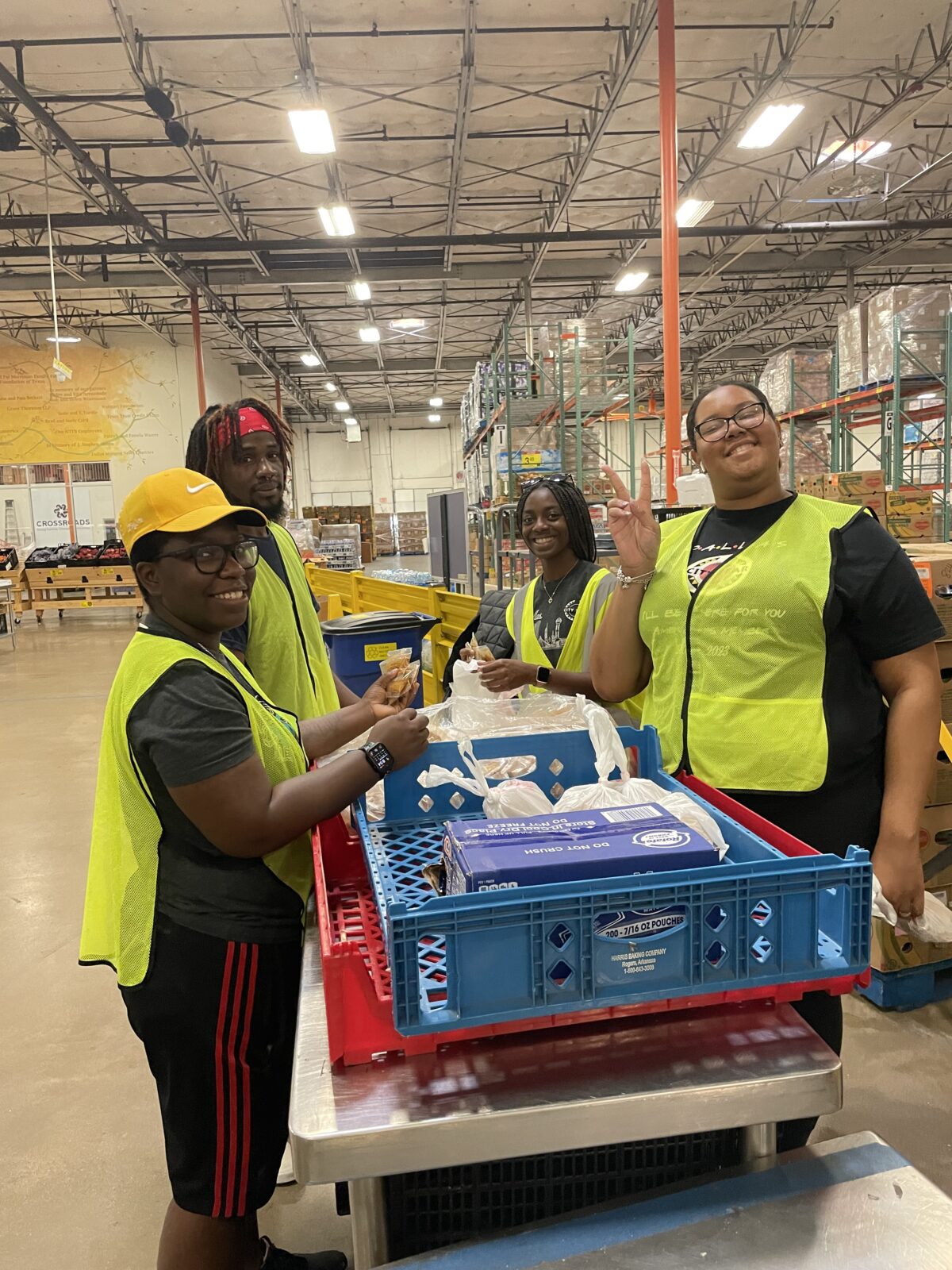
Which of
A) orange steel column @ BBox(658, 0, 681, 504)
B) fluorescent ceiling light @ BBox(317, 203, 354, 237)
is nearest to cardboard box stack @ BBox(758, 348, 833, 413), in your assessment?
orange steel column @ BBox(658, 0, 681, 504)

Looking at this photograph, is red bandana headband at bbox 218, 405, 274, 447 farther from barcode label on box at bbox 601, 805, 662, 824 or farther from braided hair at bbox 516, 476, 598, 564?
barcode label on box at bbox 601, 805, 662, 824

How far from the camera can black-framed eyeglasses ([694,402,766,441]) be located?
1.81 metres

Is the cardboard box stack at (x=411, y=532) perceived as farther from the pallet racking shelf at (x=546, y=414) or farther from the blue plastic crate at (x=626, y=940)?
the blue plastic crate at (x=626, y=940)

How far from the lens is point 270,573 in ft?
6.93

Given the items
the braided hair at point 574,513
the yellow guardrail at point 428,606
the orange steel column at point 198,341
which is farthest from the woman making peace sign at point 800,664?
the orange steel column at point 198,341

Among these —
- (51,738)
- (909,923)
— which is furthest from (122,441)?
(909,923)

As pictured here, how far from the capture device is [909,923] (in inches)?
63.2

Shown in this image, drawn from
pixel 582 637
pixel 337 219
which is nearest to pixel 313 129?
pixel 337 219

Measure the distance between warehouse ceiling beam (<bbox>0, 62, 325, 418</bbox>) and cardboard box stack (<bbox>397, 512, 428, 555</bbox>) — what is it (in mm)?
11979

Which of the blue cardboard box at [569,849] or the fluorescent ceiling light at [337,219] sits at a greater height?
the fluorescent ceiling light at [337,219]

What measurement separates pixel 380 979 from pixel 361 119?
1029 centimetres

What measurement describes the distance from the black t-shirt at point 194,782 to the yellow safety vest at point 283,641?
23.4 inches

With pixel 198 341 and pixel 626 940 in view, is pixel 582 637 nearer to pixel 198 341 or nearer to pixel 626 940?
pixel 626 940

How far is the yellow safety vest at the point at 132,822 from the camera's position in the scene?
1323mm
